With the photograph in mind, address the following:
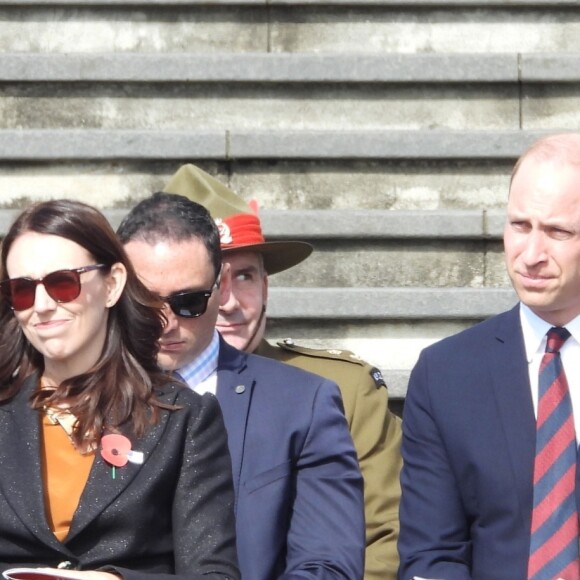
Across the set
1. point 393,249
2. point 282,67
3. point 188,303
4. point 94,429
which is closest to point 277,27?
point 282,67

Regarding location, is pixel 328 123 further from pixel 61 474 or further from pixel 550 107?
pixel 61 474

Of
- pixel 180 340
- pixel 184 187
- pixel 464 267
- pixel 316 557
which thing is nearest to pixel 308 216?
pixel 464 267

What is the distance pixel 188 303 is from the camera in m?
4.07

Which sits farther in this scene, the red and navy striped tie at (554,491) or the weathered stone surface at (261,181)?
the weathered stone surface at (261,181)

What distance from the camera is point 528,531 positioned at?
12.2ft

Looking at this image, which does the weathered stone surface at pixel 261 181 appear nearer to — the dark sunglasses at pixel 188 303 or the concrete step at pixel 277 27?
the concrete step at pixel 277 27

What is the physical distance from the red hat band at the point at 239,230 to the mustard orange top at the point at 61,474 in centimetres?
160

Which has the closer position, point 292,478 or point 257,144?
point 292,478

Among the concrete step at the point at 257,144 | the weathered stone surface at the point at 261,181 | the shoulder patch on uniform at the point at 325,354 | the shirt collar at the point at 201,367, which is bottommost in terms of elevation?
the shoulder patch on uniform at the point at 325,354

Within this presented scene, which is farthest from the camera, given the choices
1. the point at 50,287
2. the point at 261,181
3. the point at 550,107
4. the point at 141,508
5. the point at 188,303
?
the point at 550,107

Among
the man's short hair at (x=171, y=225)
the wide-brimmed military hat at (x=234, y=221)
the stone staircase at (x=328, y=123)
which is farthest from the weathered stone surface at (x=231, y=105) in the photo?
the man's short hair at (x=171, y=225)

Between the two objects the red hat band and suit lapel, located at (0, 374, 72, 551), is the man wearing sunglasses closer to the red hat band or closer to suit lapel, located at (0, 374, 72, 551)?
the red hat band

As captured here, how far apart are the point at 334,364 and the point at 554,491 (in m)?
1.35

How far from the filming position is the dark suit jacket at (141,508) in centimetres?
321
